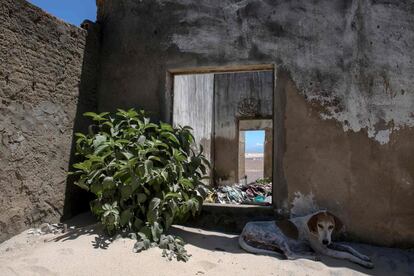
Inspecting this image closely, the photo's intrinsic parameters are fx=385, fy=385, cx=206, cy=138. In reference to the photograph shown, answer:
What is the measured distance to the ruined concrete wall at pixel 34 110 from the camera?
3.85m

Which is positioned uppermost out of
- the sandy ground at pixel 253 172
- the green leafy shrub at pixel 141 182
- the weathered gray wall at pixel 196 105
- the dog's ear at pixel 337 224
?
the weathered gray wall at pixel 196 105

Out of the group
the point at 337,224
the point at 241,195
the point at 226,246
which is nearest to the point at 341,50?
the point at 337,224

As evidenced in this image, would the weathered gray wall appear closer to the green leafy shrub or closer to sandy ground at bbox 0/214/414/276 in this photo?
the green leafy shrub

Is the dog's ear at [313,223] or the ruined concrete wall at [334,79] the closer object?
the dog's ear at [313,223]

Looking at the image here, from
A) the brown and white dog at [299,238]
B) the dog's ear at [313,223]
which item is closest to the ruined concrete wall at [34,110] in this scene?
the brown and white dog at [299,238]

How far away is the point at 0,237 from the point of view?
3.77 metres

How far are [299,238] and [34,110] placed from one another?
10.5ft

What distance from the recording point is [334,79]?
4578 mm

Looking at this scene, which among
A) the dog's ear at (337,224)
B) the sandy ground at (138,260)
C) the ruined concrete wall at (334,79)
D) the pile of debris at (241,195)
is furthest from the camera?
the pile of debris at (241,195)

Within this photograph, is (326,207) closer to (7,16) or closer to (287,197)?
(287,197)

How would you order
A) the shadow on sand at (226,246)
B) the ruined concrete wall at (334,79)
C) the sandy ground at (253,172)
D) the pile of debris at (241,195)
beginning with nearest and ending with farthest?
the shadow on sand at (226,246)
the ruined concrete wall at (334,79)
the pile of debris at (241,195)
the sandy ground at (253,172)

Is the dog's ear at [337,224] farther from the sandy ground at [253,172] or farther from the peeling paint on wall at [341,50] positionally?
the sandy ground at [253,172]

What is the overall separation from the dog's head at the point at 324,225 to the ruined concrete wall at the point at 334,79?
395 millimetres

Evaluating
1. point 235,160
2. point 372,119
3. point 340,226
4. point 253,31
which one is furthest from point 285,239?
point 235,160
